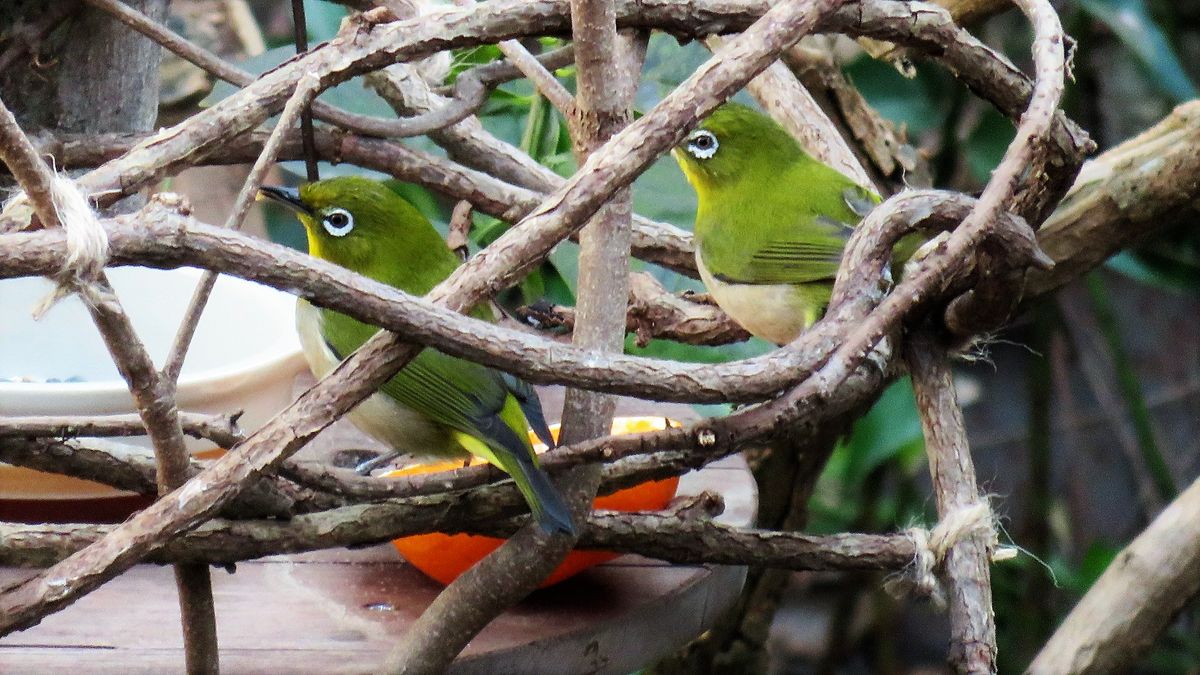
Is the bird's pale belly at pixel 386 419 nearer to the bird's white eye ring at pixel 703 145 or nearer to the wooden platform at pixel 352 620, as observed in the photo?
the wooden platform at pixel 352 620

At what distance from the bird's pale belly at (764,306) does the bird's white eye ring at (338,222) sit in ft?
1.68

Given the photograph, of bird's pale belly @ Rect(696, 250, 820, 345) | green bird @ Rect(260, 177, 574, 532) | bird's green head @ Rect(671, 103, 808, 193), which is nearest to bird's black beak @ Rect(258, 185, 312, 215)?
green bird @ Rect(260, 177, 574, 532)

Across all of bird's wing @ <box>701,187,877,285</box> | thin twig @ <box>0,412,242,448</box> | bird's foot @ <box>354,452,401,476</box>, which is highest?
bird's wing @ <box>701,187,877,285</box>

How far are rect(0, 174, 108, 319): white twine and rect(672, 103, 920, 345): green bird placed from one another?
3.73 feet

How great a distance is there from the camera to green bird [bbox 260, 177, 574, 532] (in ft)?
4.96

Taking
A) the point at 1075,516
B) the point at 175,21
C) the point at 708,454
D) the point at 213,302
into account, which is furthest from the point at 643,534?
the point at 1075,516

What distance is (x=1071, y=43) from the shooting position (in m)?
1.39

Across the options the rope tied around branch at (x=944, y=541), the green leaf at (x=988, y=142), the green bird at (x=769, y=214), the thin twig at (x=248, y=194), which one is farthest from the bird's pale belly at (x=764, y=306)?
the green leaf at (x=988, y=142)

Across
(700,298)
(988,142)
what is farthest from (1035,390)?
(700,298)

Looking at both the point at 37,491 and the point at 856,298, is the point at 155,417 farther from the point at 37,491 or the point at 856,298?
the point at 856,298

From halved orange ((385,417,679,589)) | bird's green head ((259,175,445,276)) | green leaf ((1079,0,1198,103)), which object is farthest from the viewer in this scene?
green leaf ((1079,0,1198,103))

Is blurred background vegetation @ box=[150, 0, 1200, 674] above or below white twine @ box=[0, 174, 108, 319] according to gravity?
above

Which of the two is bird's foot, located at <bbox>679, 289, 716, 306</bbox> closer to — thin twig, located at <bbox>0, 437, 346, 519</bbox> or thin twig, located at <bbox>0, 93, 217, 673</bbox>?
thin twig, located at <bbox>0, 437, 346, 519</bbox>

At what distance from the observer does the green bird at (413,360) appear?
1.51 meters
